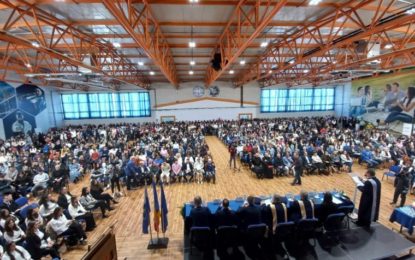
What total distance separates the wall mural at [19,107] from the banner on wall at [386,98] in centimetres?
2990

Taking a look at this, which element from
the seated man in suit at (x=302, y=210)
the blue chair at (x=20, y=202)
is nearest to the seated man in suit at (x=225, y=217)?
the seated man in suit at (x=302, y=210)

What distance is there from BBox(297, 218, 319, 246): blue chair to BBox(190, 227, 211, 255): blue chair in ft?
6.24

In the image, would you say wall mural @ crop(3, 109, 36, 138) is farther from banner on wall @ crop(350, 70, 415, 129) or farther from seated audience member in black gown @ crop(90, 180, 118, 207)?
banner on wall @ crop(350, 70, 415, 129)

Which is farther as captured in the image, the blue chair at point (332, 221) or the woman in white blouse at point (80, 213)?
the woman in white blouse at point (80, 213)

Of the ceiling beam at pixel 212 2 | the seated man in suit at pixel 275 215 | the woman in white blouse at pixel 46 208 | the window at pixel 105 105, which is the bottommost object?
the woman in white blouse at pixel 46 208

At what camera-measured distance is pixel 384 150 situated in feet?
35.8

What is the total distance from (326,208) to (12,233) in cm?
Result: 665

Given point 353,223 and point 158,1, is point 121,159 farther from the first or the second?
point 353,223

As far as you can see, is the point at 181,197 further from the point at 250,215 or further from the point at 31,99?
the point at 31,99

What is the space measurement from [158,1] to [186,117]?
18.8 m

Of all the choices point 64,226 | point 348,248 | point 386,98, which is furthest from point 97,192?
point 386,98

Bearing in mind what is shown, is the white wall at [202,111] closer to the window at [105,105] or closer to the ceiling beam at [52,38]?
the window at [105,105]

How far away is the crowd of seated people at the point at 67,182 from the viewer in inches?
181

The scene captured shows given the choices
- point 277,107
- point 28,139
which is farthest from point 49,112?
point 277,107
